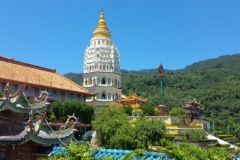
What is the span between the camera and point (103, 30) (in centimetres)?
4753

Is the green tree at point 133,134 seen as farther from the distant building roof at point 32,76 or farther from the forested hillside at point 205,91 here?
the forested hillside at point 205,91

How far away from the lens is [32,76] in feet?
103

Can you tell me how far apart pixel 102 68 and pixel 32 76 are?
597 inches

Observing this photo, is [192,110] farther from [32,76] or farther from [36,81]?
[32,76]

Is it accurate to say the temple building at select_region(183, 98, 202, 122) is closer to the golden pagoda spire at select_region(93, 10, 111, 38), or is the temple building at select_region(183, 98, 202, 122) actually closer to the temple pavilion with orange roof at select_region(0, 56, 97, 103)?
the temple pavilion with orange roof at select_region(0, 56, 97, 103)

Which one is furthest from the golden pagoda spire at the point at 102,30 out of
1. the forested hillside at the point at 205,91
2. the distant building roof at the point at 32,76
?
the forested hillside at the point at 205,91

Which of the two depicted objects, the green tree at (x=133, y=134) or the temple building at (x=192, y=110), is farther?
the temple building at (x=192, y=110)

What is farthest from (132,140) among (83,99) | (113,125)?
(83,99)

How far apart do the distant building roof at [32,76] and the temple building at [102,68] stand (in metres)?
8.30

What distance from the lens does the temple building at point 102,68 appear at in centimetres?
4320

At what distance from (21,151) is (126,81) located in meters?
89.1

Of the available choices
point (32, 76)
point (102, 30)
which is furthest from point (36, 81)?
point (102, 30)

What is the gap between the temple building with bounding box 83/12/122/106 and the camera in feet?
142

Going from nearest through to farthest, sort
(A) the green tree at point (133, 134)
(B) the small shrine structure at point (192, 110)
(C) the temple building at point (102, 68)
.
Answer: (A) the green tree at point (133, 134) < (B) the small shrine structure at point (192, 110) < (C) the temple building at point (102, 68)
